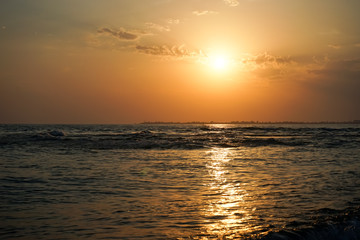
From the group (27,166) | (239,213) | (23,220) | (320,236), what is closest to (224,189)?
(239,213)


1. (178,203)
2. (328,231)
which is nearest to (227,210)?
(178,203)

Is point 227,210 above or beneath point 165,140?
above

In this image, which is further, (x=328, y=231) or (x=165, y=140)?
(x=165, y=140)

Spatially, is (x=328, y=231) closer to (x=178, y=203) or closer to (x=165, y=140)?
(x=178, y=203)

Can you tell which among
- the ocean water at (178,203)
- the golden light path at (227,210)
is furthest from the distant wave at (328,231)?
the golden light path at (227,210)

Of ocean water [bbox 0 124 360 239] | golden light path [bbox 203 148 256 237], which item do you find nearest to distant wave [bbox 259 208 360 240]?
ocean water [bbox 0 124 360 239]

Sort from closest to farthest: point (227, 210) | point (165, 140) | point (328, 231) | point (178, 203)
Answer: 1. point (328, 231)
2. point (227, 210)
3. point (178, 203)
4. point (165, 140)

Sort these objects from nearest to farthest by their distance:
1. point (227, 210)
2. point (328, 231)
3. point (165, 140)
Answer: point (328, 231) < point (227, 210) < point (165, 140)

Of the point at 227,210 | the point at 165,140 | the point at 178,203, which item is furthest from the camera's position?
the point at 165,140

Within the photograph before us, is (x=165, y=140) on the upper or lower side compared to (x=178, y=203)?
→ lower

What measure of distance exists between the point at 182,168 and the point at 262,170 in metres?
3.44

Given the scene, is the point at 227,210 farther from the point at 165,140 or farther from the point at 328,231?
the point at 165,140

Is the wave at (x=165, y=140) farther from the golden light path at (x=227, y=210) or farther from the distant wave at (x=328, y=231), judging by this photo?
the distant wave at (x=328, y=231)

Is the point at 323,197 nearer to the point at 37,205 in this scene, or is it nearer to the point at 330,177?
the point at 330,177
